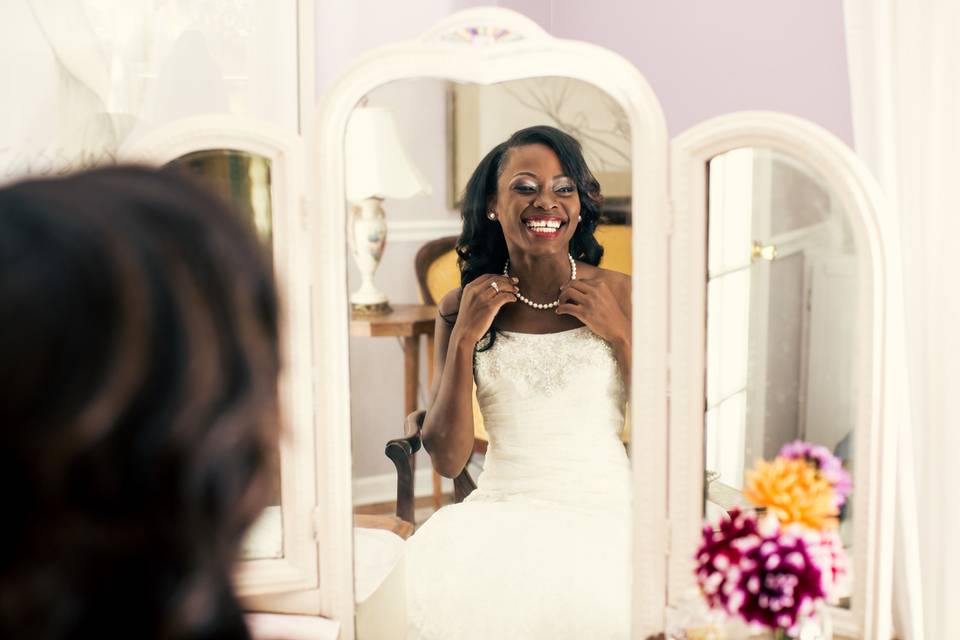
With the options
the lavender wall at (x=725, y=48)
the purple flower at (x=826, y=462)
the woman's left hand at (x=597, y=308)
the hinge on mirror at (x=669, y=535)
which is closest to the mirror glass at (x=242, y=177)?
the woman's left hand at (x=597, y=308)

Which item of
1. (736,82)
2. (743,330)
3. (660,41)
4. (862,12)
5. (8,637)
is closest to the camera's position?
(8,637)

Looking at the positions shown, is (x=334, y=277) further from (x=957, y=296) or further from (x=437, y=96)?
(x=957, y=296)

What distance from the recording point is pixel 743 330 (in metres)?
1.01

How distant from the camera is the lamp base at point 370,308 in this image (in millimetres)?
1052

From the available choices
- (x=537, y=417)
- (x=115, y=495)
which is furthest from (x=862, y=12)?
(x=115, y=495)

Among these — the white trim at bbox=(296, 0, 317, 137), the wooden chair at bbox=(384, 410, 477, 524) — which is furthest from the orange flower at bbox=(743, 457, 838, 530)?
the white trim at bbox=(296, 0, 317, 137)

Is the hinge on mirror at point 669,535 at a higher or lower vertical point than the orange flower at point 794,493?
lower

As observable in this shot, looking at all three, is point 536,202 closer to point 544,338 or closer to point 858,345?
point 544,338

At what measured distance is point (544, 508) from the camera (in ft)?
3.44

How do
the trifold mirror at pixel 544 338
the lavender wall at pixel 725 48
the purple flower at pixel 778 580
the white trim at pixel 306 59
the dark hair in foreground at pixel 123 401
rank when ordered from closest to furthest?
1. the dark hair in foreground at pixel 123 401
2. the purple flower at pixel 778 580
3. the trifold mirror at pixel 544 338
4. the lavender wall at pixel 725 48
5. the white trim at pixel 306 59

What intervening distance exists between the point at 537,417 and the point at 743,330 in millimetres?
259

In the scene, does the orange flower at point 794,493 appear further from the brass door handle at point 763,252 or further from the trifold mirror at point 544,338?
the brass door handle at point 763,252

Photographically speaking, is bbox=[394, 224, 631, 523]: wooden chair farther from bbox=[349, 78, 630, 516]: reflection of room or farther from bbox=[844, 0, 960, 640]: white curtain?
bbox=[844, 0, 960, 640]: white curtain

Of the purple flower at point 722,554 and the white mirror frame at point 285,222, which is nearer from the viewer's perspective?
the purple flower at point 722,554
